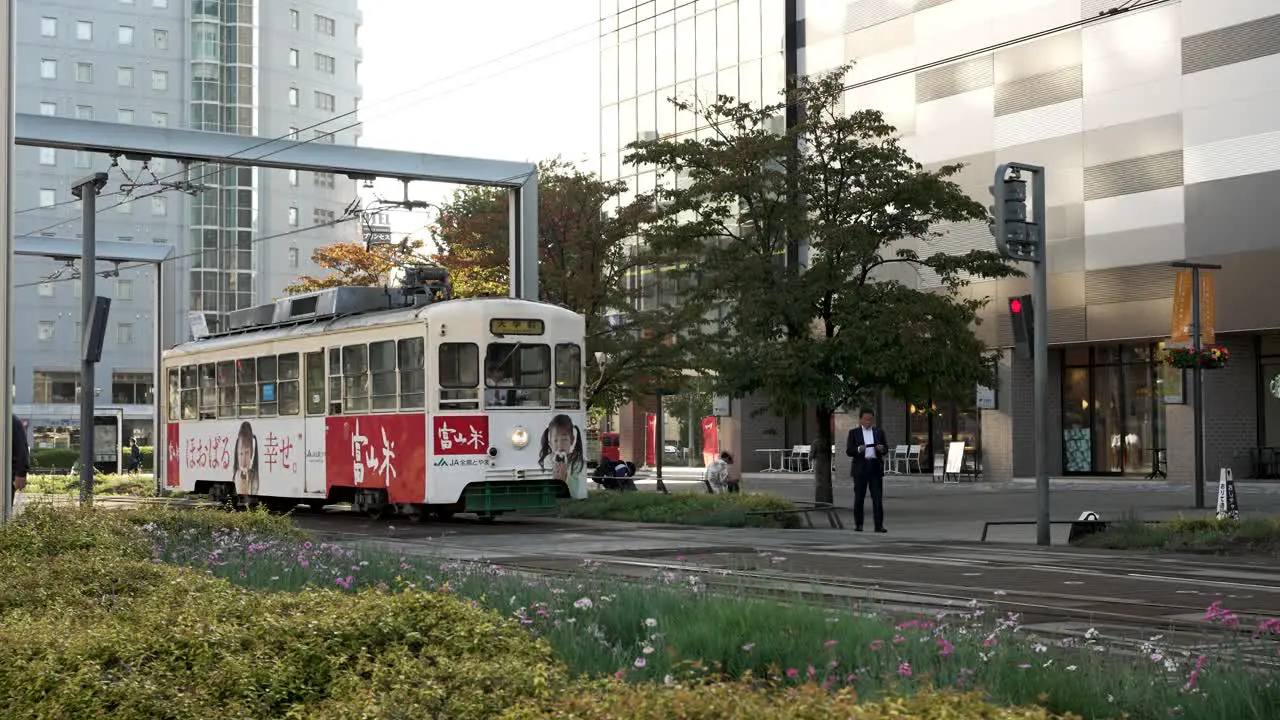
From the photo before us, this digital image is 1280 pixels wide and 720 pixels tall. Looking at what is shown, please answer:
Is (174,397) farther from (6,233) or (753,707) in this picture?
(753,707)

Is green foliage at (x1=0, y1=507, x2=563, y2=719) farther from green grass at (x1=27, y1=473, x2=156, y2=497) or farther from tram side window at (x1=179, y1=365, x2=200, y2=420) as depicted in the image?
green grass at (x1=27, y1=473, x2=156, y2=497)

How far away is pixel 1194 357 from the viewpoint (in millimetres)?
27953

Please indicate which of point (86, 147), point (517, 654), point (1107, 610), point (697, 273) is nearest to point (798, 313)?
point (697, 273)

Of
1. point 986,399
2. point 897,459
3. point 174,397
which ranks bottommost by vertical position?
point 897,459

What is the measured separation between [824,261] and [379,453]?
7810 mm

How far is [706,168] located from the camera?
Answer: 2723 cm

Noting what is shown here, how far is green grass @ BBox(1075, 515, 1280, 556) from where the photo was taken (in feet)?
57.4

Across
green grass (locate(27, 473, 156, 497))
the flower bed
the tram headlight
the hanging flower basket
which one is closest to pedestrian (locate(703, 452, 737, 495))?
the tram headlight

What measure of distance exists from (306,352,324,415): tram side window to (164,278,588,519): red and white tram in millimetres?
25

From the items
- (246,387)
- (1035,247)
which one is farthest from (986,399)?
(1035,247)

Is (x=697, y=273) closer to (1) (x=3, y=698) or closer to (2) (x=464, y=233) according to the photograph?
(2) (x=464, y=233)

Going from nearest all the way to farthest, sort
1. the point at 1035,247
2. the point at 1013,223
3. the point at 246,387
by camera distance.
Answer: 1. the point at 1013,223
2. the point at 1035,247
3. the point at 246,387

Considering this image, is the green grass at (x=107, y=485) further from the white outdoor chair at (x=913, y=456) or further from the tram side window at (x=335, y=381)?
the white outdoor chair at (x=913, y=456)

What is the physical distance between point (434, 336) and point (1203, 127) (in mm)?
21644
